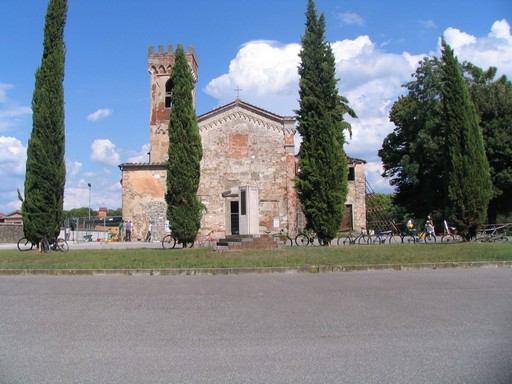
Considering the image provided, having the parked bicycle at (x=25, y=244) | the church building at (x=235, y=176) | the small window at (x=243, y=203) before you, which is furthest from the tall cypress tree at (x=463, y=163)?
the parked bicycle at (x=25, y=244)

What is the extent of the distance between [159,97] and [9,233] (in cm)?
1706

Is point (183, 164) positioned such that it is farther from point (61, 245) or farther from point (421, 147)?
point (421, 147)

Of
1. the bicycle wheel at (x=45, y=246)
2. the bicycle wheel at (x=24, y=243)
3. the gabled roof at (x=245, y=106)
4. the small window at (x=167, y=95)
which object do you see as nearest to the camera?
the bicycle wheel at (x=45, y=246)

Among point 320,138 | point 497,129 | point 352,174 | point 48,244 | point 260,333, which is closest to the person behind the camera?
point 260,333

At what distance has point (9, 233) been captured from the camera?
127ft

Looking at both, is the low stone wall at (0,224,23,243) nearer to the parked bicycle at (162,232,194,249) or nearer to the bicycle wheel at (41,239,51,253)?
the parked bicycle at (162,232,194,249)

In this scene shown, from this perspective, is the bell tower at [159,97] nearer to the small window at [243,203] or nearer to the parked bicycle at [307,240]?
the parked bicycle at [307,240]

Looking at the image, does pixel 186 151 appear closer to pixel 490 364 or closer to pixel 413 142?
pixel 490 364

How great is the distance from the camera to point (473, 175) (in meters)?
20.6

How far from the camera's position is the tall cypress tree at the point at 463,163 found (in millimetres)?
20609

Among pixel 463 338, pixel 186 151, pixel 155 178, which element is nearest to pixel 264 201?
pixel 155 178

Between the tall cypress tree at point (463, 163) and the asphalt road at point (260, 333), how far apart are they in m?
11.1

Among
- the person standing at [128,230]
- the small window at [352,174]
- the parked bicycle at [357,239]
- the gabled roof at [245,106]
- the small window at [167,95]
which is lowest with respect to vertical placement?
the parked bicycle at [357,239]

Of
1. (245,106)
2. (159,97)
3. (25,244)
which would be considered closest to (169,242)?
(25,244)
